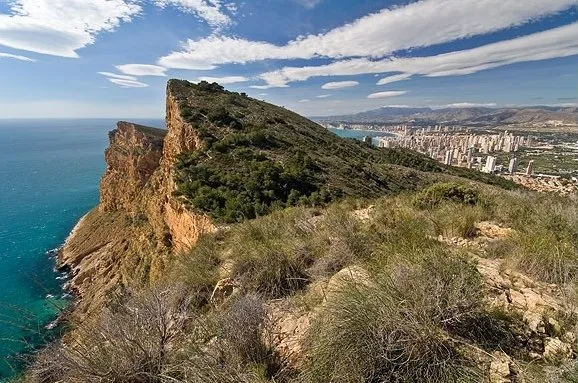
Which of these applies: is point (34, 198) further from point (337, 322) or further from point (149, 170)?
point (337, 322)

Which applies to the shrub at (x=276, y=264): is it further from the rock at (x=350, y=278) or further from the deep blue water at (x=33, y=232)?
the deep blue water at (x=33, y=232)

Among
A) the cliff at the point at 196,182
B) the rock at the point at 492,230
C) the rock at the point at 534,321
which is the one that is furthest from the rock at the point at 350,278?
the cliff at the point at 196,182

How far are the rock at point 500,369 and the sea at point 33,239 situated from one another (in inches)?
131

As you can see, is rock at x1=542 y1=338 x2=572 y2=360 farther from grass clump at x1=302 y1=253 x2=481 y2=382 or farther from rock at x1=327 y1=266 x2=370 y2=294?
rock at x1=327 y1=266 x2=370 y2=294

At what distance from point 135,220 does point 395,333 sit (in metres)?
26.6

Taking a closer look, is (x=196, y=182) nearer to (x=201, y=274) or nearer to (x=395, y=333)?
(x=201, y=274)

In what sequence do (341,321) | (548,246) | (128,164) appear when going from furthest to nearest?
(128,164) → (548,246) → (341,321)

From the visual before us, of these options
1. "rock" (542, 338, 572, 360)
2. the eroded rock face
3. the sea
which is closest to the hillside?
"rock" (542, 338, 572, 360)

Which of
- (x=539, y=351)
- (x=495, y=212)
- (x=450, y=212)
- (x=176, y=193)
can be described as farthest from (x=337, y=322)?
(x=176, y=193)

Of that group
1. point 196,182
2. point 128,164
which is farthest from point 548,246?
point 128,164

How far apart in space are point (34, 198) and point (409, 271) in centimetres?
5916

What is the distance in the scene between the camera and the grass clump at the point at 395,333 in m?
2.25

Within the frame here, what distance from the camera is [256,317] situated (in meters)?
3.15

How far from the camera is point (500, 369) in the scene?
2293mm
